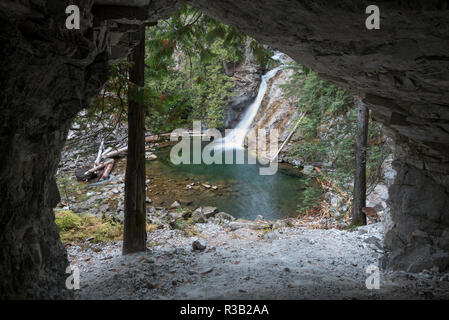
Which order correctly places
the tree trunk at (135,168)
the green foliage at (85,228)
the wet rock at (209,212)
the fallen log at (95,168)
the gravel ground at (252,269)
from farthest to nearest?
the fallen log at (95,168) → the wet rock at (209,212) → the green foliage at (85,228) → the tree trunk at (135,168) → the gravel ground at (252,269)

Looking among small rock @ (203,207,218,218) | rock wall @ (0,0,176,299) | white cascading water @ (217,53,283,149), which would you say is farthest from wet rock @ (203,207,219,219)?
white cascading water @ (217,53,283,149)

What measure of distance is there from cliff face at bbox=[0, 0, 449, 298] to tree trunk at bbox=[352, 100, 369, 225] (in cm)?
322

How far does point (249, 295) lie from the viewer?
296 cm

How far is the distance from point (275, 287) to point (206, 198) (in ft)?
25.0

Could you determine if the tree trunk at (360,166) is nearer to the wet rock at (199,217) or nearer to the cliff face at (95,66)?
the cliff face at (95,66)

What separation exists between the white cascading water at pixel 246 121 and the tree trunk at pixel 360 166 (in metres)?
12.7

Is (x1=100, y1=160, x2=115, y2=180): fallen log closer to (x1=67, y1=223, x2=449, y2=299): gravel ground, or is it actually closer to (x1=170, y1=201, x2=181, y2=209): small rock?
(x1=170, y1=201, x2=181, y2=209): small rock

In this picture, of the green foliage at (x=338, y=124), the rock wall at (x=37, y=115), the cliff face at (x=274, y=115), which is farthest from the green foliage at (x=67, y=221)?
the cliff face at (x=274, y=115)

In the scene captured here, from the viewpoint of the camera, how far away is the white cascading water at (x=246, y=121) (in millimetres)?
20094

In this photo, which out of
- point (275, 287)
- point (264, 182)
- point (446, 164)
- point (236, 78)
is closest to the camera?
point (275, 287)

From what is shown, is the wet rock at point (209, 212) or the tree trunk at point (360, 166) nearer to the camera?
the tree trunk at point (360, 166)

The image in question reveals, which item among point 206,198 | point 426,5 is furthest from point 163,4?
point 206,198

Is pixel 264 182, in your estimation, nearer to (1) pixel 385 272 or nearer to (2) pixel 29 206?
(1) pixel 385 272

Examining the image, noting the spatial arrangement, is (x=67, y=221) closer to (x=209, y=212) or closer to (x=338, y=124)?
(x=209, y=212)
